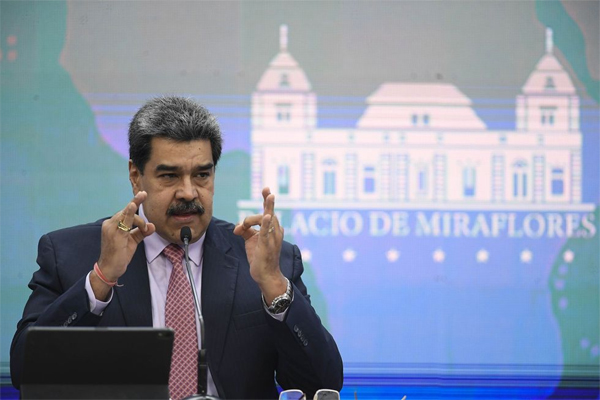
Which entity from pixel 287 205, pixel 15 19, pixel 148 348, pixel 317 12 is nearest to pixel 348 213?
pixel 287 205

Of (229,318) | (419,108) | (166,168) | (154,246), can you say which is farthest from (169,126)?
(419,108)

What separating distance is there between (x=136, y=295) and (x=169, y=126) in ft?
1.78

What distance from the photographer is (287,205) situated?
3818mm

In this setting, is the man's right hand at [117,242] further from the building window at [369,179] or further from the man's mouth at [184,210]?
the building window at [369,179]

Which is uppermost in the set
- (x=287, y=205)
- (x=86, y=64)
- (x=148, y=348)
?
(x=86, y=64)

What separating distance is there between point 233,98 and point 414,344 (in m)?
1.56

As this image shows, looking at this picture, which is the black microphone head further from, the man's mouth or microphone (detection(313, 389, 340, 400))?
microphone (detection(313, 389, 340, 400))

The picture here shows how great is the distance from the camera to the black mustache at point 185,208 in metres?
2.36

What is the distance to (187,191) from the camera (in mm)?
2338

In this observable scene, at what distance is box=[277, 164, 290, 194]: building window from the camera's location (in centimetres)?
382

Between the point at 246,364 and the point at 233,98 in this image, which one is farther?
the point at 233,98

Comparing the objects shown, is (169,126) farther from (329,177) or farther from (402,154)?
(402,154)

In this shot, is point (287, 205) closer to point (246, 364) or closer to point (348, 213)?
point (348, 213)

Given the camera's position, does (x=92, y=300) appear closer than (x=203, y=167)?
Yes
